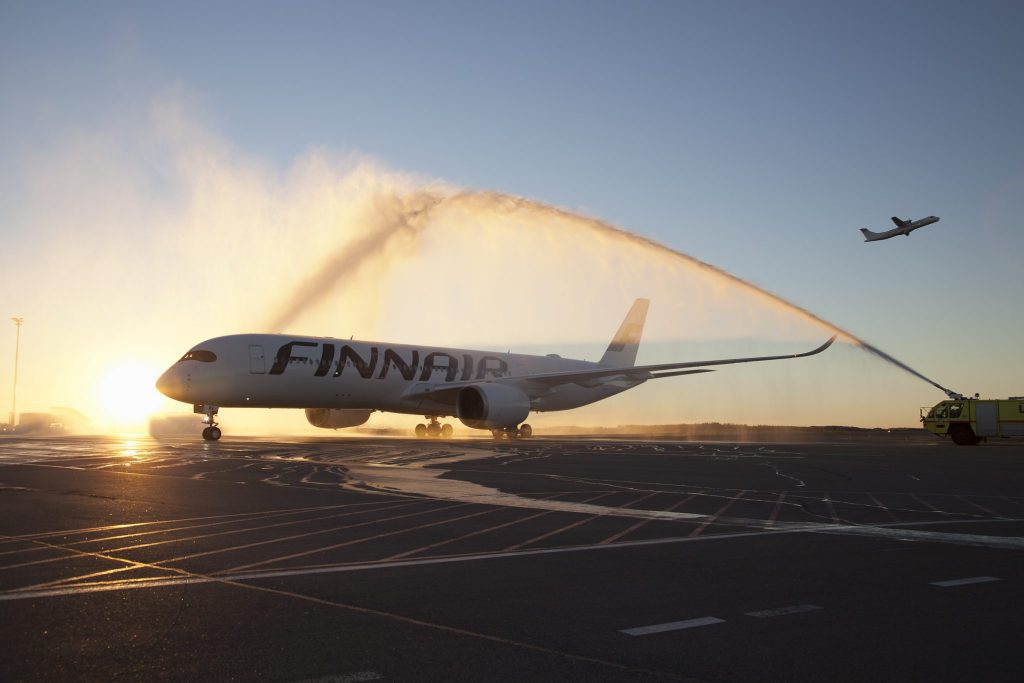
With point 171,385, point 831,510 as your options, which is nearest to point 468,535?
point 831,510

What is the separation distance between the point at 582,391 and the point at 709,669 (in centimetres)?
5002

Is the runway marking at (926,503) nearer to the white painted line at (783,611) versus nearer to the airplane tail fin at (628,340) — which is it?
the white painted line at (783,611)

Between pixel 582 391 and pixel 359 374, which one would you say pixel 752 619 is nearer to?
pixel 359 374

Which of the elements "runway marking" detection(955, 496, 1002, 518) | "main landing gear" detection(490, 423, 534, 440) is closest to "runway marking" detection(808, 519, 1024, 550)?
"runway marking" detection(955, 496, 1002, 518)

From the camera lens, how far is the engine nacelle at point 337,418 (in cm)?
4706

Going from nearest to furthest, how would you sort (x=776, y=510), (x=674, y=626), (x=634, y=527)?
(x=674, y=626) → (x=634, y=527) → (x=776, y=510)

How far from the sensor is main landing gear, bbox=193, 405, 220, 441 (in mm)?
37584

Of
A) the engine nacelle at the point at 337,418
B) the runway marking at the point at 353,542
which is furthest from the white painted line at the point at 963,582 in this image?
the engine nacelle at the point at 337,418

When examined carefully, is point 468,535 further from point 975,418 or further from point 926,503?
point 975,418

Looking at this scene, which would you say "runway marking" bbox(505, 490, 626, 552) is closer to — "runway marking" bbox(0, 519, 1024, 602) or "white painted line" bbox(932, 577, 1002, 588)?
"runway marking" bbox(0, 519, 1024, 602)

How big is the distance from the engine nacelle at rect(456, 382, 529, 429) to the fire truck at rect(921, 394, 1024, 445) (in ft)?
78.4

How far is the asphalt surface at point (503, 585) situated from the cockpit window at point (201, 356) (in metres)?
21.1

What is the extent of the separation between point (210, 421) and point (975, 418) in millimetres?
39122

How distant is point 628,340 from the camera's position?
6188cm
